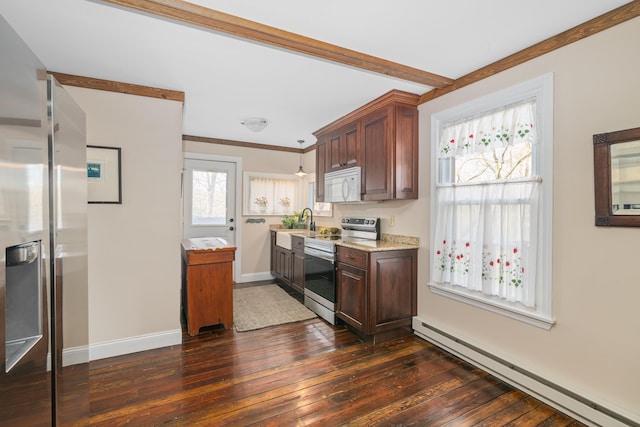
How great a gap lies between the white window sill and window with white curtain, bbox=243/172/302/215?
129 inches

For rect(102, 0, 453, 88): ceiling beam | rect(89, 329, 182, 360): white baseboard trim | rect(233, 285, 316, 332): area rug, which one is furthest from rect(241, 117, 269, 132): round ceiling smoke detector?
rect(89, 329, 182, 360): white baseboard trim

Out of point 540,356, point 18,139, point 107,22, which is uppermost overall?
point 107,22

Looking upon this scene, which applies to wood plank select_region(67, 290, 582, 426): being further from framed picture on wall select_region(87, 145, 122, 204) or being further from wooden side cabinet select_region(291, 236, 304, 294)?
framed picture on wall select_region(87, 145, 122, 204)

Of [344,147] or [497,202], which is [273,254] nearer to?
[344,147]

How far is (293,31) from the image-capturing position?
6.38ft

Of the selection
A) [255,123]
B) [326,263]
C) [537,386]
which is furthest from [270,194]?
[537,386]

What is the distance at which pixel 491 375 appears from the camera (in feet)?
7.74

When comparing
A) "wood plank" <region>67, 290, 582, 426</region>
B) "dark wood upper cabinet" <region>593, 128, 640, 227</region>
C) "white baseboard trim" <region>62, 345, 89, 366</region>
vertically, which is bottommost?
"wood plank" <region>67, 290, 582, 426</region>

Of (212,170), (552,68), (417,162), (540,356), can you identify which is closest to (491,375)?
(540,356)

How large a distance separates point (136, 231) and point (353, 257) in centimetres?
206

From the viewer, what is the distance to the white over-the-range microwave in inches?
136

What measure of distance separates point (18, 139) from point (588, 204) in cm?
267

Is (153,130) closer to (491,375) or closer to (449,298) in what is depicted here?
(449,298)

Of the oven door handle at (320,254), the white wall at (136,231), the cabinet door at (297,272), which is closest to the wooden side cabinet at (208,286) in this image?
the white wall at (136,231)
